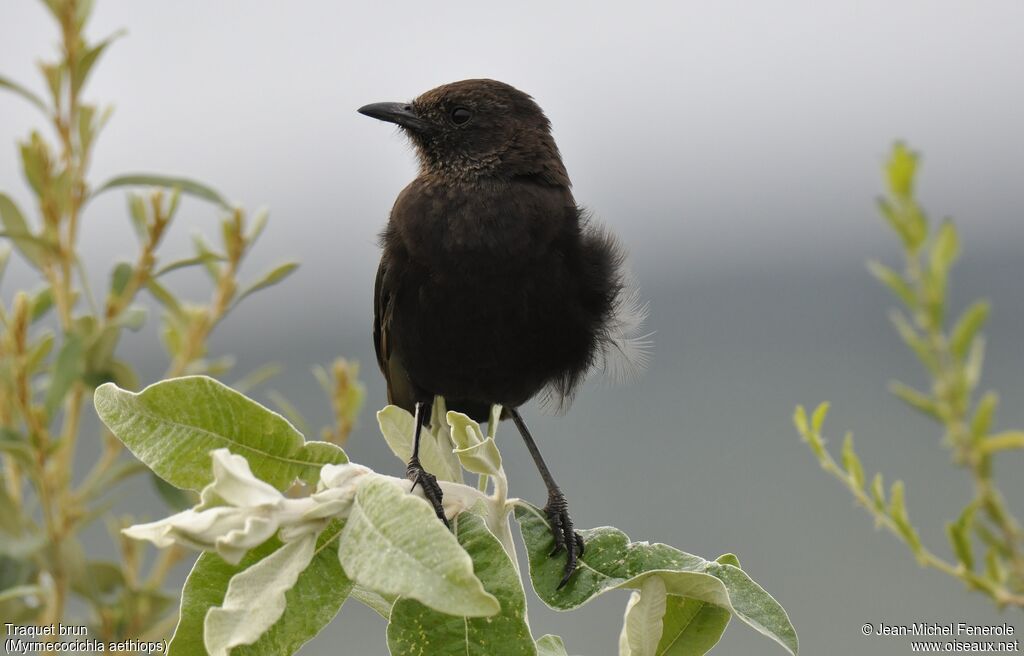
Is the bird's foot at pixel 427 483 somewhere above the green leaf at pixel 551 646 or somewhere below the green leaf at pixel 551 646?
above

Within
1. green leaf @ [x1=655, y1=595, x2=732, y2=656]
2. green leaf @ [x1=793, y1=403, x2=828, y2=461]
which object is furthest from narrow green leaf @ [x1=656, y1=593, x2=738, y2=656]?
green leaf @ [x1=793, y1=403, x2=828, y2=461]

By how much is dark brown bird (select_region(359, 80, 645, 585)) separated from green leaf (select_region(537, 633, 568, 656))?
3.88ft

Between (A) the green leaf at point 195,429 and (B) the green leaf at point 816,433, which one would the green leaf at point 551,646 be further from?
(B) the green leaf at point 816,433

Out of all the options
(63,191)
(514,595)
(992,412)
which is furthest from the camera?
(63,191)

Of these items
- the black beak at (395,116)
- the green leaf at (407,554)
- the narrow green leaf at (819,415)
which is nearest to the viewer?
the narrow green leaf at (819,415)

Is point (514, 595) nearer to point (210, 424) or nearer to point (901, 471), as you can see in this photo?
point (210, 424)

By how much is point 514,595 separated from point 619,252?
2233 millimetres

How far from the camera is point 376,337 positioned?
160 inches

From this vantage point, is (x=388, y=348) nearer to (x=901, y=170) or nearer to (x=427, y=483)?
(x=427, y=483)

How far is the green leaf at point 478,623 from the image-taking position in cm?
165

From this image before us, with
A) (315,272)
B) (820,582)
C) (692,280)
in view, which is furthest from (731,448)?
(315,272)

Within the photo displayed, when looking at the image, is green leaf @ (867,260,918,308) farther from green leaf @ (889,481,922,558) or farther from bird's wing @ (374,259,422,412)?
bird's wing @ (374,259,422,412)

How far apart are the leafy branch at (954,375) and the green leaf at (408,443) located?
132cm

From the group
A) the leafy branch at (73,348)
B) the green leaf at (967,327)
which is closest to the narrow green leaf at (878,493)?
the green leaf at (967,327)
